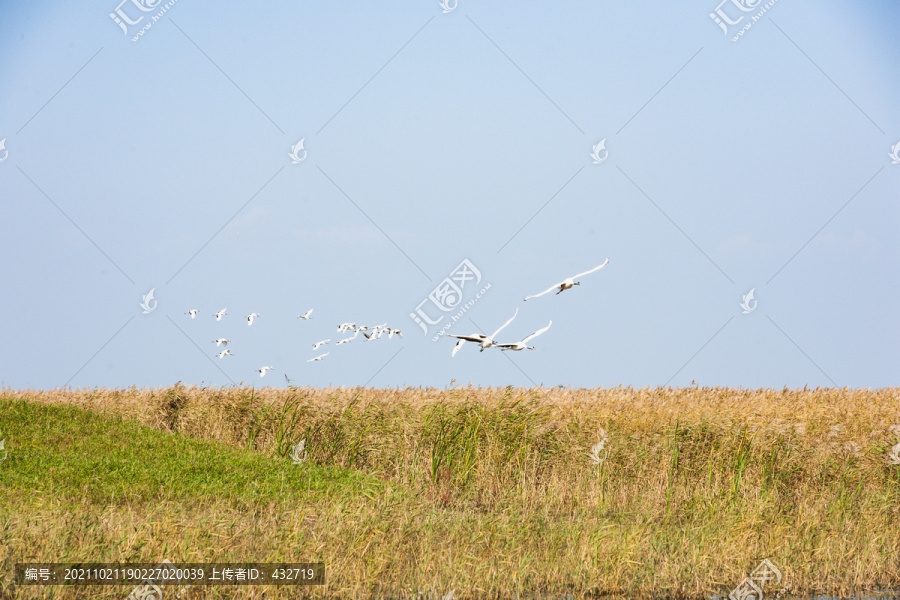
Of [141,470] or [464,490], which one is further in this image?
[464,490]

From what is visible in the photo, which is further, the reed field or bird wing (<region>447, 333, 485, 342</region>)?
bird wing (<region>447, 333, 485, 342</region>)

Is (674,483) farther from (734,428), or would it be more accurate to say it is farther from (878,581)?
(878,581)

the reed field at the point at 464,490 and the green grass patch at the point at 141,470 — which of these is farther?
the green grass patch at the point at 141,470

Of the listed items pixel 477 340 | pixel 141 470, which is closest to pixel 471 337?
pixel 477 340

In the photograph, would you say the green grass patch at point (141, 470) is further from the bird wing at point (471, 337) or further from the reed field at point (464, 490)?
the bird wing at point (471, 337)

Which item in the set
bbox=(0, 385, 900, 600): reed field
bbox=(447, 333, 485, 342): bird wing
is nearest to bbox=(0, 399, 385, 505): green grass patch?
bbox=(0, 385, 900, 600): reed field

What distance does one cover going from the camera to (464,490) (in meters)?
15.0

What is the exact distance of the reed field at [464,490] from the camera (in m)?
9.06

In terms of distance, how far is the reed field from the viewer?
9.06 meters

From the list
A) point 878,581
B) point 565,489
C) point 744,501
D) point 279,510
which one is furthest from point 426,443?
point 878,581

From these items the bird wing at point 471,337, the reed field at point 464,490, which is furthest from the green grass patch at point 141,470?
the bird wing at point 471,337

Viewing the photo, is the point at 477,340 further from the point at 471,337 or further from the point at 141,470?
the point at 141,470

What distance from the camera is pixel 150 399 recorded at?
21094 millimetres

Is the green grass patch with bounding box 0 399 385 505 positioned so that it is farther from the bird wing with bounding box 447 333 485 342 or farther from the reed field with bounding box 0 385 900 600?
the bird wing with bounding box 447 333 485 342
